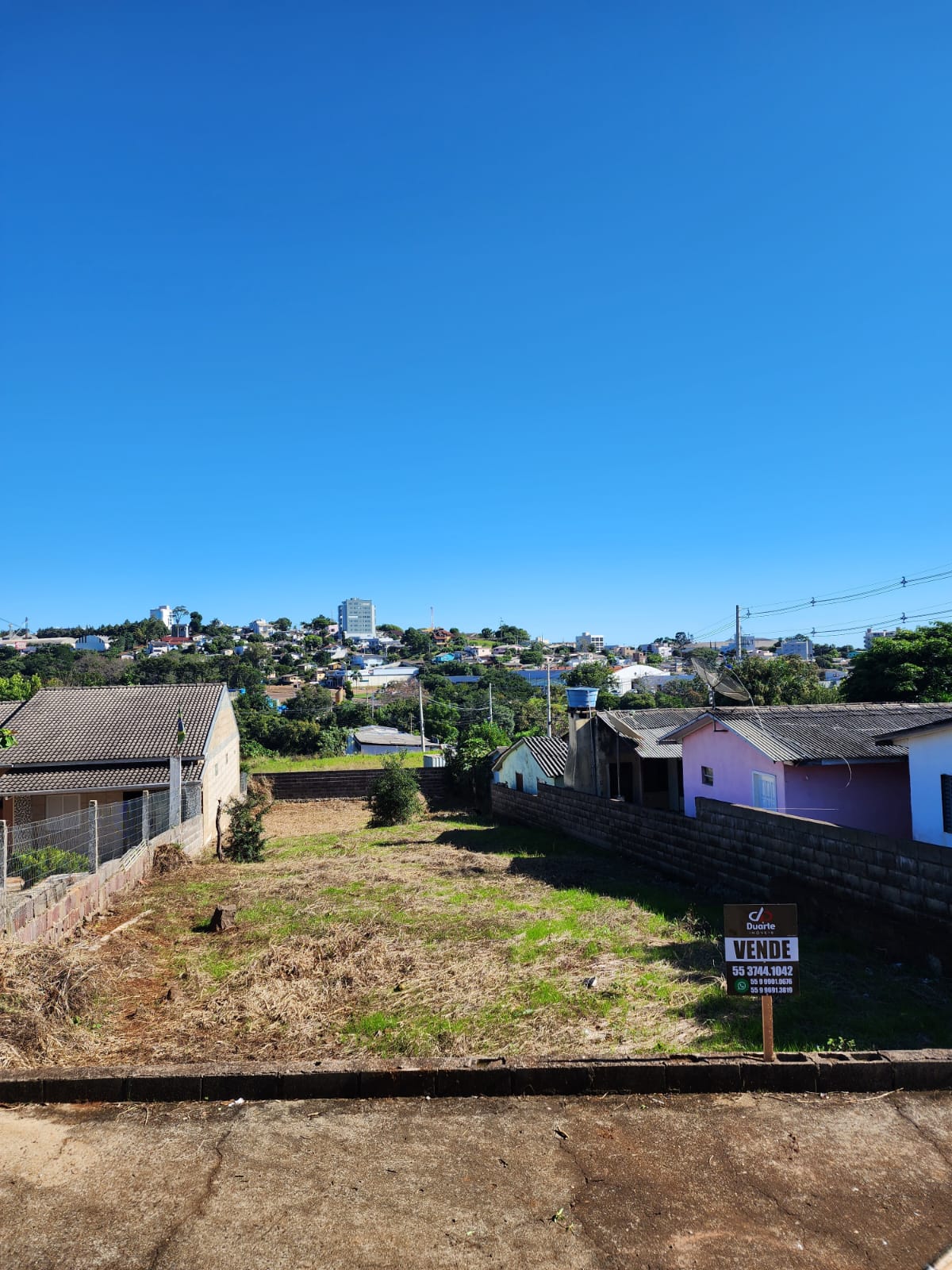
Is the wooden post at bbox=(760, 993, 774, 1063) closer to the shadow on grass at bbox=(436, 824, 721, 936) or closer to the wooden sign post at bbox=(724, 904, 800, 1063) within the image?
the wooden sign post at bbox=(724, 904, 800, 1063)

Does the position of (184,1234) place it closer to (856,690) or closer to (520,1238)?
(520,1238)

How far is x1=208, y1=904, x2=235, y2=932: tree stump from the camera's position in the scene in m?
10.4

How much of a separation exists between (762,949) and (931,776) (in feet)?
25.3

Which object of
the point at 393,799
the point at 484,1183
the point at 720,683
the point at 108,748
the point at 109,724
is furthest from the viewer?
the point at 393,799

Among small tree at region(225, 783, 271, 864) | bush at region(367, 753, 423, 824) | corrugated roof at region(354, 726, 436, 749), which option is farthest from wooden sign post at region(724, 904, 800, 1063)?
corrugated roof at region(354, 726, 436, 749)

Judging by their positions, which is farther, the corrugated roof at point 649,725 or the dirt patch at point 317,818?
the dirt patch at point 317,818

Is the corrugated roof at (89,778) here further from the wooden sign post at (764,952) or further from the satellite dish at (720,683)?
the wooden sign post at (764,952)

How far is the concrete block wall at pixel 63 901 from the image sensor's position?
26.7 feet

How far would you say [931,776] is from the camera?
11.1 meters

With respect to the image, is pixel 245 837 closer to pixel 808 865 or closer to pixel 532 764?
pixel 532 764

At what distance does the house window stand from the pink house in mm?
1802

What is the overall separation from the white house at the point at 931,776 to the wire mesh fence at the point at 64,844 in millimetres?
11774

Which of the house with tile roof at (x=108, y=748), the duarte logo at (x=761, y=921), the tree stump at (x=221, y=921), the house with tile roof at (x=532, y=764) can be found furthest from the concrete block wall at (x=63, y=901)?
the house with tile roof at (x=532, y=764)

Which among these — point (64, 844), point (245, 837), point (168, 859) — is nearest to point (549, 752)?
point (245, 837)
